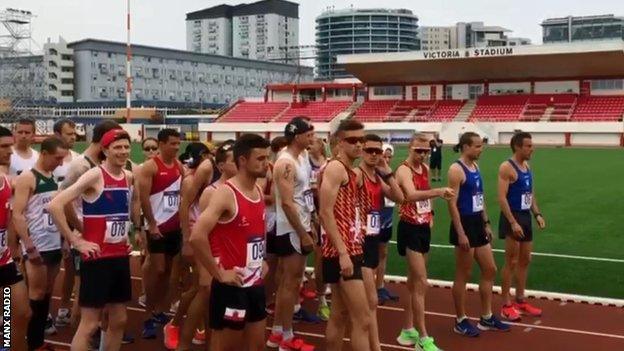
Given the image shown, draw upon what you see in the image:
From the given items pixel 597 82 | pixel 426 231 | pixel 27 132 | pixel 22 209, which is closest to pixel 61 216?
pixel 22 209

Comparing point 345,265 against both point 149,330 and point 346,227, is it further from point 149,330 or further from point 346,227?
point 149,330

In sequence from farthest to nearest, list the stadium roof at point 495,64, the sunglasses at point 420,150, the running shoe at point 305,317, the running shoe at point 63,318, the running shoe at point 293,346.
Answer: the stadium roof at point 495,64 < the running shoe at point 305,317 < the running shoe at point 63,318 < the sunglasses at point 420,150 < the running shoe at point 293,346

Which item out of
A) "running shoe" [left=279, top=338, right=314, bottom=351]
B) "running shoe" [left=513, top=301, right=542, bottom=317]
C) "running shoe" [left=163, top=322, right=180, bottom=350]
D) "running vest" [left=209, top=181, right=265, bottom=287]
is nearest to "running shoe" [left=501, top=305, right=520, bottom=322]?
"running shoe" [left=513, top=301, right=542, bottom=317]

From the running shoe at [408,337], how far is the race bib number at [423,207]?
1.23 meters

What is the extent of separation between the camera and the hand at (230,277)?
512 centimetres

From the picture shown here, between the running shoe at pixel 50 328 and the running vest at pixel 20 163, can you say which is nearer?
the running shoe at pixel 50 328

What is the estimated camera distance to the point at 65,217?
5.84 metres

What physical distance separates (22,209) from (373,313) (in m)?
3.13

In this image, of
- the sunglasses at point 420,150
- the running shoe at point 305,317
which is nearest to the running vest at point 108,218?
the sunglasses at point 420,150

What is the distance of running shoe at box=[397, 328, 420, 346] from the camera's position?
298 inches

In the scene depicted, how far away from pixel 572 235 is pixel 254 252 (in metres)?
10.6

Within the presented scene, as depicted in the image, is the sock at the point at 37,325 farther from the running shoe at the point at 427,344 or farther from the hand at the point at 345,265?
the running shoe at the point at 427,344

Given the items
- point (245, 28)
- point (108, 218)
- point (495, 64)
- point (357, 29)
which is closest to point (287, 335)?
point (108, 218)

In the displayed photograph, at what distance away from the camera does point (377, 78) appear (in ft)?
216
